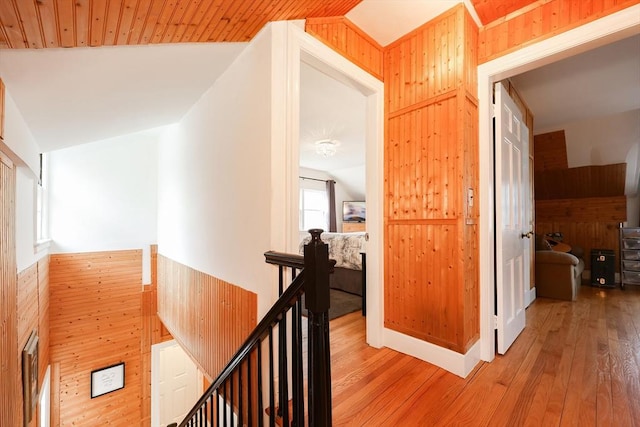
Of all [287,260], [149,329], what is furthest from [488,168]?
[149,329]

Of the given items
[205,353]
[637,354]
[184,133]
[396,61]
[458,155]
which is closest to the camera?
[458,155]

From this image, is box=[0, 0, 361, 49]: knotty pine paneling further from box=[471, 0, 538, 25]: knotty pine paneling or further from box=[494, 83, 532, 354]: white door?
box=[494, 83, 532, 354]: white door

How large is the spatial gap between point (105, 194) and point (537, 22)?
5622 millimetres

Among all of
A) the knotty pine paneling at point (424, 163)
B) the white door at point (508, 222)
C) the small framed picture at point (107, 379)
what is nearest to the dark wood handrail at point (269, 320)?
the knotty pine paneling at point (424, 163)

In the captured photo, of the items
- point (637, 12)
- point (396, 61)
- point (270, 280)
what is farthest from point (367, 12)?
point (270, 280)

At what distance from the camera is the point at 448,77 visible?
194cm

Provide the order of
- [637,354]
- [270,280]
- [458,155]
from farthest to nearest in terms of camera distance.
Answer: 1. [637,354]
2. [458,155]
3. [270,280]

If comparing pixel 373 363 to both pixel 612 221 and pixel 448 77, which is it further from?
pixel 612 221

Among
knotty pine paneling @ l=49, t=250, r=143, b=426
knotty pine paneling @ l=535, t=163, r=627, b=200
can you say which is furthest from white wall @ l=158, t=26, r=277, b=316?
knotty pine paneling @ l=535, t=163, r=627, b=200

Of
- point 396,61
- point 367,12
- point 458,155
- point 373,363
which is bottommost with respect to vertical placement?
point 373,363

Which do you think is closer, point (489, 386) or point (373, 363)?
point (489, 386)

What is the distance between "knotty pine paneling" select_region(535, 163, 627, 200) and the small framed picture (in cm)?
782

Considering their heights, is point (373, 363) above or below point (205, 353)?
above

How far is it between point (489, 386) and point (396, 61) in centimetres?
246
